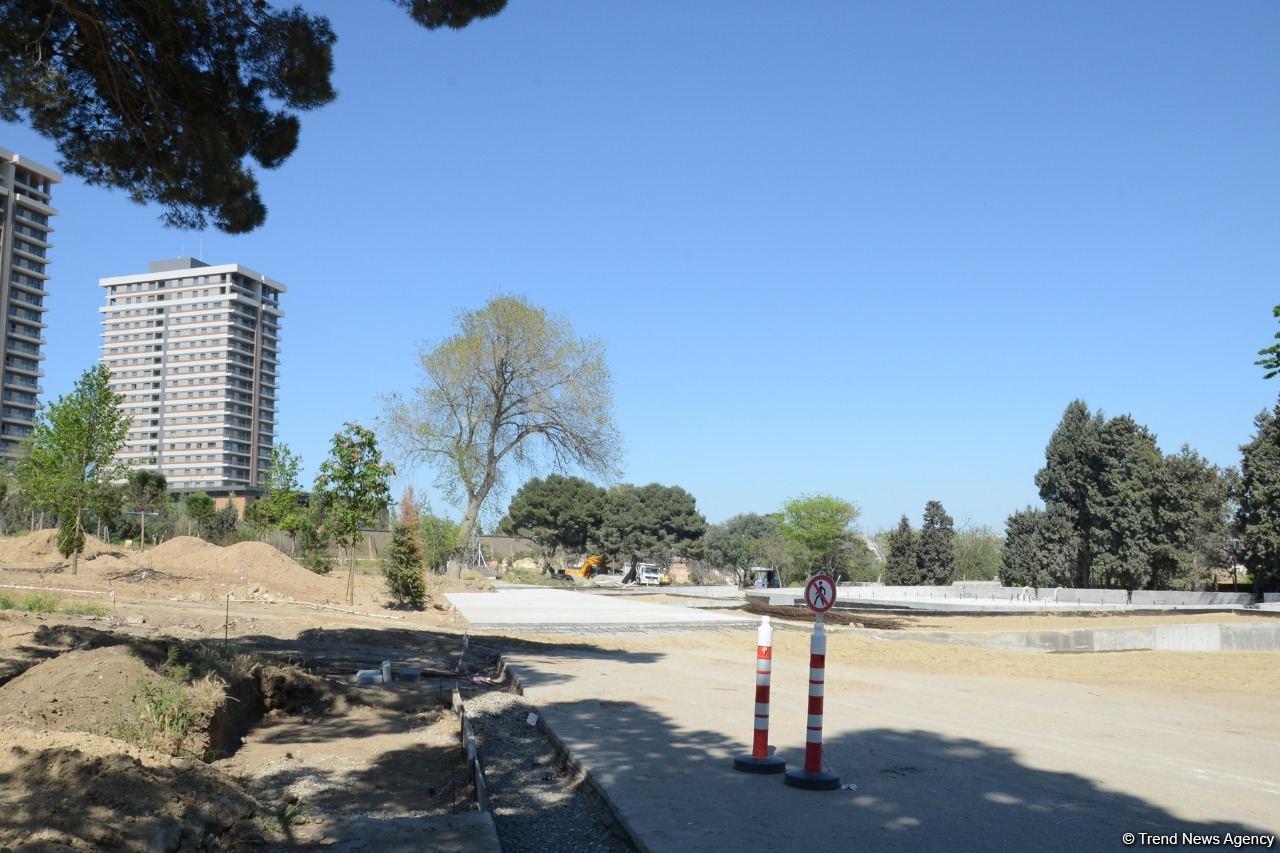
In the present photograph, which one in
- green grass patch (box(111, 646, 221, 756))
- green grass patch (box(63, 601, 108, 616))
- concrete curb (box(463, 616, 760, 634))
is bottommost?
concrete curb (box(463, 616, 760, 634))

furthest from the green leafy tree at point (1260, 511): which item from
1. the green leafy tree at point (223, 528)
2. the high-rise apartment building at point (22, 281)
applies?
the high-rise apartment building at point (22, 281)

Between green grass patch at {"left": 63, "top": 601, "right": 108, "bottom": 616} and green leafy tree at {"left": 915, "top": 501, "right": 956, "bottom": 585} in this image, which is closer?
green grass patch at {"left": 63, "top": 601, "right": 108, "bottom": 616}

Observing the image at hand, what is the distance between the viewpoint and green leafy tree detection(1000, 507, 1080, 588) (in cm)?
6119

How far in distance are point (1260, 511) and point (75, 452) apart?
53.0 metres

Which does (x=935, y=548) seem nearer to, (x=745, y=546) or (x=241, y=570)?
(x=745, y=546)

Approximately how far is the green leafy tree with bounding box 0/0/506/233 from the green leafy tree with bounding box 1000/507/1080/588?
58.1 m

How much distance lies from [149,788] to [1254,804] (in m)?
7.04

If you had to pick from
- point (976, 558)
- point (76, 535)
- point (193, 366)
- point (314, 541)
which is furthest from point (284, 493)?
point (193, 366)

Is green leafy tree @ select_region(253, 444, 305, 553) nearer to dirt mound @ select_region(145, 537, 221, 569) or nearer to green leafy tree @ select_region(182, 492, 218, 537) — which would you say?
dirt mound @ select_region(145, 537, 221, 569)

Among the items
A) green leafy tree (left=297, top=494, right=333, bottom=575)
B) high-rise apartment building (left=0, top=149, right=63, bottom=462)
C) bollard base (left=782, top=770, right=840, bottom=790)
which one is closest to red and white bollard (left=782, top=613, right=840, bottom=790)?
bollard base (left=782, top=770, right=840, bottom=790)

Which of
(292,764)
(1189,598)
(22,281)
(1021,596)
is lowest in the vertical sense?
(1021,596)

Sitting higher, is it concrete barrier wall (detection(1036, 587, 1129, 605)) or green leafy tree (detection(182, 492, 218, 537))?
green leafy tree (detection(182, 492, 218, 537))

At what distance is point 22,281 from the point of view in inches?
4857

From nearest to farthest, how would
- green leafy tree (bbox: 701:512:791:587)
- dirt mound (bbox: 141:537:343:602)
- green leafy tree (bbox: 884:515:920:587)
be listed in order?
dirt mound (bbox: 141:537:343:602), green leafy tree (bbox: 884:515:920:587), green leafy tree (bbox: 701:512:791:587)
